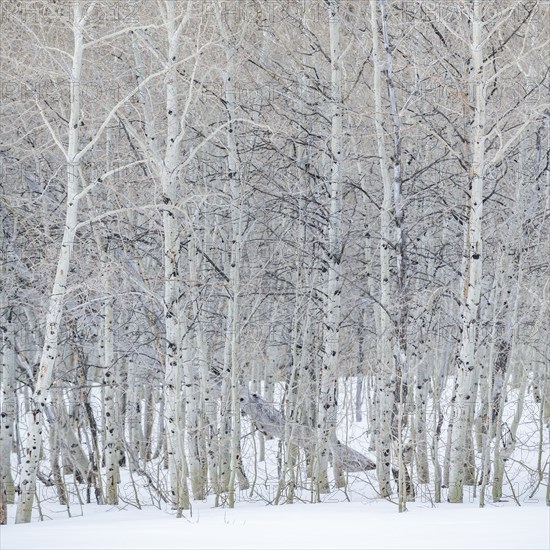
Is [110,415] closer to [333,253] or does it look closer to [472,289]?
[333,253]

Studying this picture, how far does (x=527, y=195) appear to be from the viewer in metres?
15.5

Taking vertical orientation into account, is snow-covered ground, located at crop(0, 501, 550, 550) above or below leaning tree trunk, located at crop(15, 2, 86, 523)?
below

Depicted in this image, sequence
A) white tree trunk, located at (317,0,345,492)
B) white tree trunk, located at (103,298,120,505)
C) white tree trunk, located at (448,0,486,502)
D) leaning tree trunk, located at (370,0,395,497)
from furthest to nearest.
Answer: white tree trunk, located at (103,298,120,505), white tree trunk, located at (317,0,345,492), leaning tree trunk, located at (370,0,395,497), white tree trunk, located at (448,0,486,502)

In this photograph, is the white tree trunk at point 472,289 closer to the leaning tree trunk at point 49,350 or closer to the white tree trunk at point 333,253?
the white tree trunk at point 333,253

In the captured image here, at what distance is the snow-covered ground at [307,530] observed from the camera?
804 cm

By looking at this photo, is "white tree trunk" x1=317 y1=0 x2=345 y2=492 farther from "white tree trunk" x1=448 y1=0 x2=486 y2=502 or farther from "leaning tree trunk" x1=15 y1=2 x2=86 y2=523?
"leaning tree trunk" x1=15 y1=2 x2=86 y2=523

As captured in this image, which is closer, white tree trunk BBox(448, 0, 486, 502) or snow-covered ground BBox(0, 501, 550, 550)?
snow-covered ground BBox(0, 501, 550, 550)

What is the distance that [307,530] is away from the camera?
904 centimetres

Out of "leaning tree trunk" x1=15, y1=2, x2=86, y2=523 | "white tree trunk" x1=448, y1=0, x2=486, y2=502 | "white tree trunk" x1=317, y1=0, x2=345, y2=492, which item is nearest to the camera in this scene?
"leaning tree trunk" x1=15, y1=2, x2=86, y2=523

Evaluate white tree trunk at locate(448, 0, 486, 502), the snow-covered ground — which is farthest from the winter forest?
the snow-covered ground

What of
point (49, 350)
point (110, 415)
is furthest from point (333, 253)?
point (110, 415)

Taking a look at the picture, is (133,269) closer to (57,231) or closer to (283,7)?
(57,231)

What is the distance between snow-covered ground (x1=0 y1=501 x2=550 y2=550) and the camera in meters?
8.04

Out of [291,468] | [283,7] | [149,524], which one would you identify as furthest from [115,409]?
[283,7]
